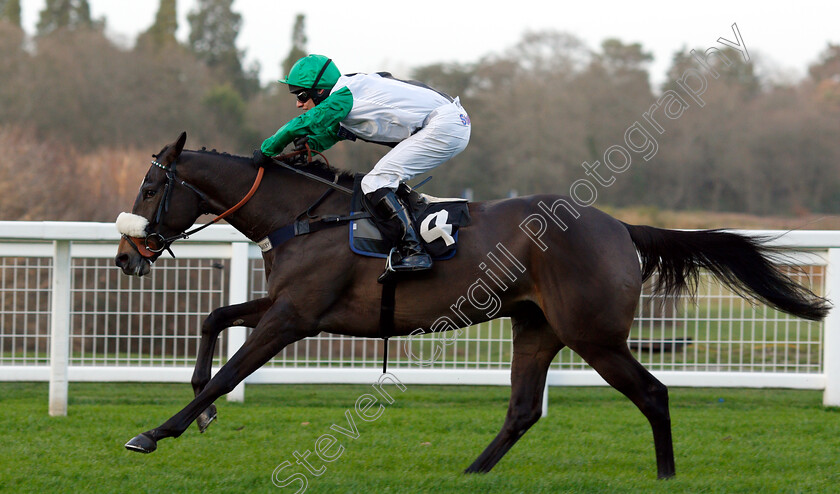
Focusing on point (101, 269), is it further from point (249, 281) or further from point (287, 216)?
point (287, 216)

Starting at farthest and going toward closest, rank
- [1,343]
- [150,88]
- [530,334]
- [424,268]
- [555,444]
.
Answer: [150,88], [1,343], [555,444], [530,334], [424,268]

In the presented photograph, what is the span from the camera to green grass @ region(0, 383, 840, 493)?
3805 millimetres

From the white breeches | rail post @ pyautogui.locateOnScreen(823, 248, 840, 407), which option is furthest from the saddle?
rail post @ pyautogui.locateOnScreen(823, 248, 840, 407)

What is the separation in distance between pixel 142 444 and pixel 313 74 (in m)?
1.76

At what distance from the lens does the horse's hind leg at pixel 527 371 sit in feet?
14.1

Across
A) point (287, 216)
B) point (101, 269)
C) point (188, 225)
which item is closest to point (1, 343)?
point (101, 269)

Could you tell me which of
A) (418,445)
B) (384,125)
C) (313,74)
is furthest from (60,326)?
(384,125)

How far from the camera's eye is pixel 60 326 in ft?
16.8

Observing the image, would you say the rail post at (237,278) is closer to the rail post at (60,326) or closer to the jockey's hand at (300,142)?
the rail post at (60,326)

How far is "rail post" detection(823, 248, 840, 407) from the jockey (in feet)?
9.48

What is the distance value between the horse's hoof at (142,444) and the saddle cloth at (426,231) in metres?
1.17

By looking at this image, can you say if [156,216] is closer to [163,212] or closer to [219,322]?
[163,212]

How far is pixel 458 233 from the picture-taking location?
13.1 ft

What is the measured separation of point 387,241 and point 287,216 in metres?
0.49
